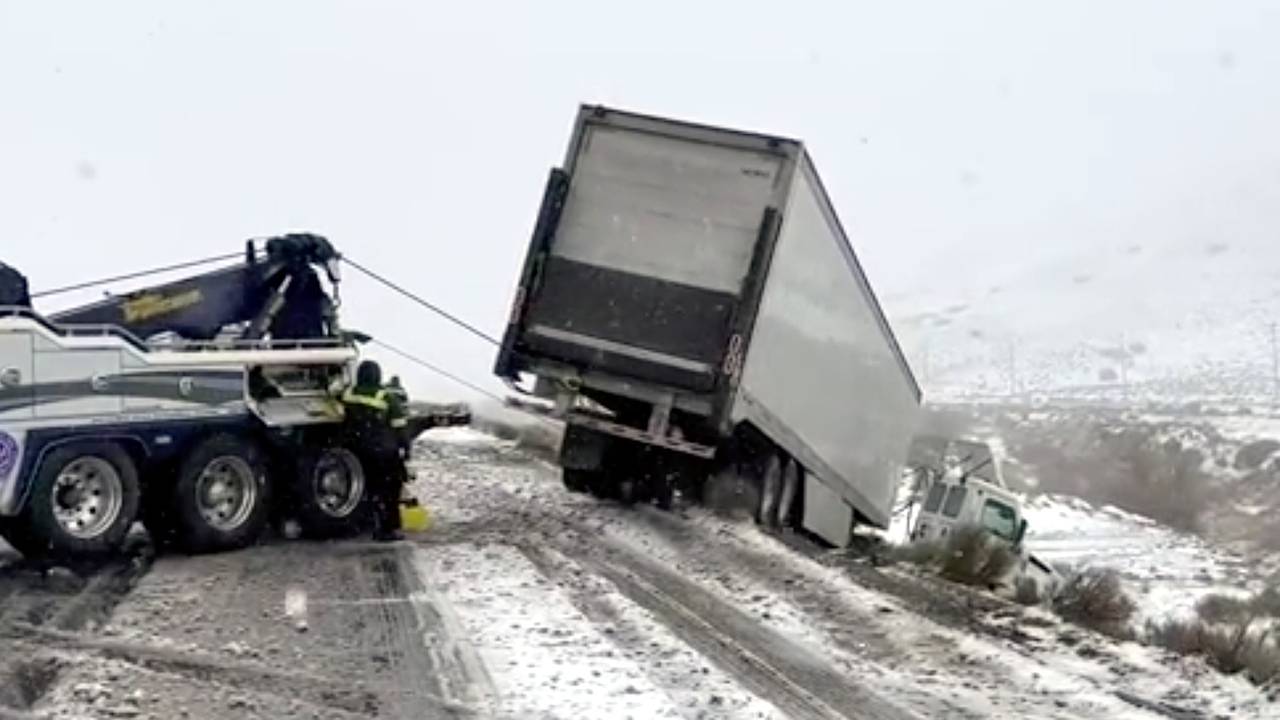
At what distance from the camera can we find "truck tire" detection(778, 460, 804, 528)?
14.9 metres

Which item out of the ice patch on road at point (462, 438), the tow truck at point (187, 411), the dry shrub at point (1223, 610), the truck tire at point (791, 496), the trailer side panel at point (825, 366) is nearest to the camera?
the tow truck at point (187, 411)

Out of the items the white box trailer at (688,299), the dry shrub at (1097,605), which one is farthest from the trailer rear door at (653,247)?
the dry shrub at (1097,605)

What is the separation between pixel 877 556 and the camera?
13.6 metres

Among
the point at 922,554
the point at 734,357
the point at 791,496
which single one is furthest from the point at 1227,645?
the point at 791,496

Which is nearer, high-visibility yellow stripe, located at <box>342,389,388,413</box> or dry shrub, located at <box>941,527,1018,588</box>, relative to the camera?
dry shrub, located at <box>941,527,1018,588</box>

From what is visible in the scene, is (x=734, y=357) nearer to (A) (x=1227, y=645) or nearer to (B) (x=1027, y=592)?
(B) (x=1027, y=592)

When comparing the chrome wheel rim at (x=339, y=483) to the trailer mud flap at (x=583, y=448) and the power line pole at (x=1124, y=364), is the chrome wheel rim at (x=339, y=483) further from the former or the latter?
the power line pole at (x=1124, y=364)

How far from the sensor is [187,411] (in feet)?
36.1

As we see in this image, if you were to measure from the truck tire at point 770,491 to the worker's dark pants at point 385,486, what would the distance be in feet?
11.5

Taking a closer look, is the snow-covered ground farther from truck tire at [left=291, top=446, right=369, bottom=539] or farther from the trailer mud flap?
truck tire at [left=291, top=446, right=369, bottom=539]

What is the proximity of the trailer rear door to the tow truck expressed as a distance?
161cm

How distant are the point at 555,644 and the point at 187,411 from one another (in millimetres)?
4210

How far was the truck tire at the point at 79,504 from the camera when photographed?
9984 mm

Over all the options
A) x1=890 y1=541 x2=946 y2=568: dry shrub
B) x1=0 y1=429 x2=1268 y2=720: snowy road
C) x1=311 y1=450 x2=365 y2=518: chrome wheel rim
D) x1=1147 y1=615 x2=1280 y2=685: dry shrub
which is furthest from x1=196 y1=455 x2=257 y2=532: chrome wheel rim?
x1=1147 y1=615 x2=1280 y2=685: dry shrub
